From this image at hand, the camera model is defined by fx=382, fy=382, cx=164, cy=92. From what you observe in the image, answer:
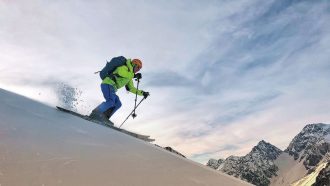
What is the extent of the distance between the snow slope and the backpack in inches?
314

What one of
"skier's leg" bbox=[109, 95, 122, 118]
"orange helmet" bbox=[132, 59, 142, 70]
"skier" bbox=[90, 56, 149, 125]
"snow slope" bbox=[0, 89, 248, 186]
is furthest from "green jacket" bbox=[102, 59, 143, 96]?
"snow slope" bbox=[0, 89, 248, 186]

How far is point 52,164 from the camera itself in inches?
184

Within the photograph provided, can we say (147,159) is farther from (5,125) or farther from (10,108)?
(10,108)

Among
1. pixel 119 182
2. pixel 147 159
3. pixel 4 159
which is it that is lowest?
pixel 4 159

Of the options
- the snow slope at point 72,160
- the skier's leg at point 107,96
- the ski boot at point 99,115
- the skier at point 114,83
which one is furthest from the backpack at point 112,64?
the snow slope at point 72,160

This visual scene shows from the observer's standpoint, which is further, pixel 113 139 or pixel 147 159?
pixel 113 139

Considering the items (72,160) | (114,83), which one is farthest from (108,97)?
(72,160)

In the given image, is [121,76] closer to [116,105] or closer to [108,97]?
[108,97]

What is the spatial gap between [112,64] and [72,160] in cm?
1107

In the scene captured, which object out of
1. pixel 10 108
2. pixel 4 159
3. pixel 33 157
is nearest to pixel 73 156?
pixel 33 157

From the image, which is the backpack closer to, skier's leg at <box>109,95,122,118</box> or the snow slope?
skier's leg at <box>109,95,122,118</box>

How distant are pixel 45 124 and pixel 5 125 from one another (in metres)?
1.40

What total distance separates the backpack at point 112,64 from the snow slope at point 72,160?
799 centimetres

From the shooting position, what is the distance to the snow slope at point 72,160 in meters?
4.23
